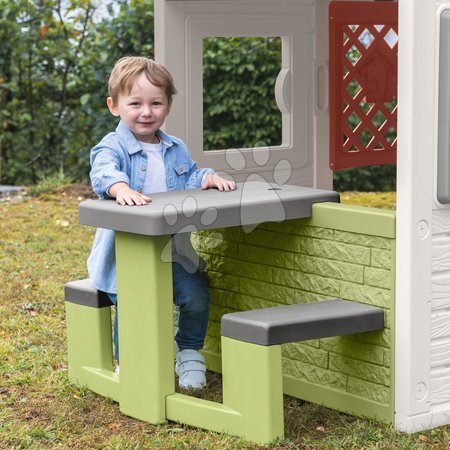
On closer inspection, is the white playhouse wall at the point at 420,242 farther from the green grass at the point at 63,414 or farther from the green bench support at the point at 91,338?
the green bench support at the point at 91,338

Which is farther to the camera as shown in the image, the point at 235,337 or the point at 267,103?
the point at 267,103

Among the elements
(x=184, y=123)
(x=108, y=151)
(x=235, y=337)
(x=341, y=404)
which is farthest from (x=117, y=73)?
(x=341, y=404)

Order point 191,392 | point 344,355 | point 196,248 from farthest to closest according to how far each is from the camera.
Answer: point 196,248 < point 191,392 < point 344,355

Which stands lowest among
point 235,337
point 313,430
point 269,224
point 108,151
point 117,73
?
point 313,430

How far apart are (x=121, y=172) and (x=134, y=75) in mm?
332

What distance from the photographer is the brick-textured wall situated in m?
3.13

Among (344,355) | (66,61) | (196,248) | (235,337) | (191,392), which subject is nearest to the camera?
(235,337)

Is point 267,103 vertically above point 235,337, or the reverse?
point 267,103

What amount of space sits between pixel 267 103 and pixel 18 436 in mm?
5228

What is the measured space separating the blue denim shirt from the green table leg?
0.20 meters

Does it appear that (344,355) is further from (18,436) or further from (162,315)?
(18,436)

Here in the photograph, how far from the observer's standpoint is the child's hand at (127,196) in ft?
10.3

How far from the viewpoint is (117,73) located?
11.3ft

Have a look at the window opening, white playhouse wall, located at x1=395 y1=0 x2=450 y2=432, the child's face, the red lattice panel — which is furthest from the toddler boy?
the window opening
